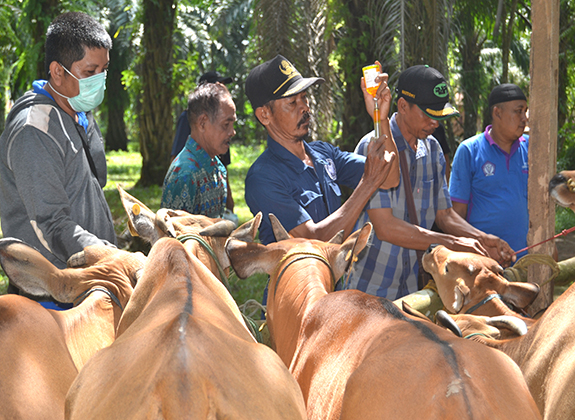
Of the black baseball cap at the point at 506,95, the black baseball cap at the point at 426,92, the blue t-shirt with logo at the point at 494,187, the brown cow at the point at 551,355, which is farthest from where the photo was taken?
the black baseball cap at the point at 506,95

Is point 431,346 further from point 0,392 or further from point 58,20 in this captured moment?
point 58,20

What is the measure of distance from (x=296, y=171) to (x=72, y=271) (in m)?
1.57

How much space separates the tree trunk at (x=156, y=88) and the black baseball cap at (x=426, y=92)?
347 inches

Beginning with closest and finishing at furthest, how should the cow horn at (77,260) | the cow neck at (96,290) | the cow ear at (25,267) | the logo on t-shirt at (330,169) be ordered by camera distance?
1. the cow ear at (25,267)
2. the cow neck at (96,290)
3. the cow horn at (77,260)
4. the logo on t-shirt at (330,169)

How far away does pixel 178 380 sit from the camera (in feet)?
5.32

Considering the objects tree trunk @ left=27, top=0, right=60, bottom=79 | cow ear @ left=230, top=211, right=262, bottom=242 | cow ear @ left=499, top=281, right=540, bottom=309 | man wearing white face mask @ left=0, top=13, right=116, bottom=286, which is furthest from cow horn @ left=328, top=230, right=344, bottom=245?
tree trunk @ left=27, top=0, right=60, bottom=79

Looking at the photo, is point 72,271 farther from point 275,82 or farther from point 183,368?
point 275,82

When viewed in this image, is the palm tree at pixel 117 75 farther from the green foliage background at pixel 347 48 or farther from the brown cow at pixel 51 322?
the brown cow at pixel 51 322

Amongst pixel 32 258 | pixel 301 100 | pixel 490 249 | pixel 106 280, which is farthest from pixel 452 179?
pixel 32 258

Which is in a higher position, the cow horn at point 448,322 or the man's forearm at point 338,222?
the man's forearm at point 338,222

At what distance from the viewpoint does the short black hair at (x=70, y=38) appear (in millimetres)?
3404

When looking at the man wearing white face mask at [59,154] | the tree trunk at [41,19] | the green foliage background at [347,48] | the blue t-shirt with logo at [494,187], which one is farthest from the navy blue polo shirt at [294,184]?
the tree trunk at [41,19]

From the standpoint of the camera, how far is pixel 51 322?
8.26ft

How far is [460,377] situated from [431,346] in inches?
7.0
